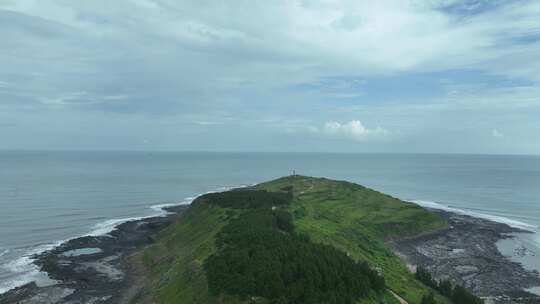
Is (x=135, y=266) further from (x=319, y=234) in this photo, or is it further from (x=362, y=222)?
(x=362, y=222)

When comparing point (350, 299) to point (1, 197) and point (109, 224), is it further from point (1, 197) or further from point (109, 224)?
point (1, 197)

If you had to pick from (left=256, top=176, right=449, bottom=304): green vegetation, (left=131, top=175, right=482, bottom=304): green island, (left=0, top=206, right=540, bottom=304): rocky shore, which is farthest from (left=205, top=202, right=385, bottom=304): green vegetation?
(left=0, top=206, right=540, bottom=304): rocky shore

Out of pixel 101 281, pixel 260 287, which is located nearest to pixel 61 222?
pixel 101 281

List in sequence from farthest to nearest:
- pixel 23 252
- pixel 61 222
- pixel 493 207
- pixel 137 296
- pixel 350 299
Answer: pixel 493 207
pixel 61 222
pixel 23 252
pixel 137 296
pixel 350 299

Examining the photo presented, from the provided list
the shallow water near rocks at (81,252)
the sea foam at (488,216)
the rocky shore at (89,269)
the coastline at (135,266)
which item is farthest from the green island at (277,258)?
the sea foam at (488,216)

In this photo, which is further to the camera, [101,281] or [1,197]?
[1,197]

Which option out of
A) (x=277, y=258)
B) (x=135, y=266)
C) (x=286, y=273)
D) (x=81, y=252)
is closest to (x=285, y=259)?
(x=277, y=258)

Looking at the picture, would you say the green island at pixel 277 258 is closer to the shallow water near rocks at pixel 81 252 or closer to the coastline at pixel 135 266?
the coastline at pixel 135 266
